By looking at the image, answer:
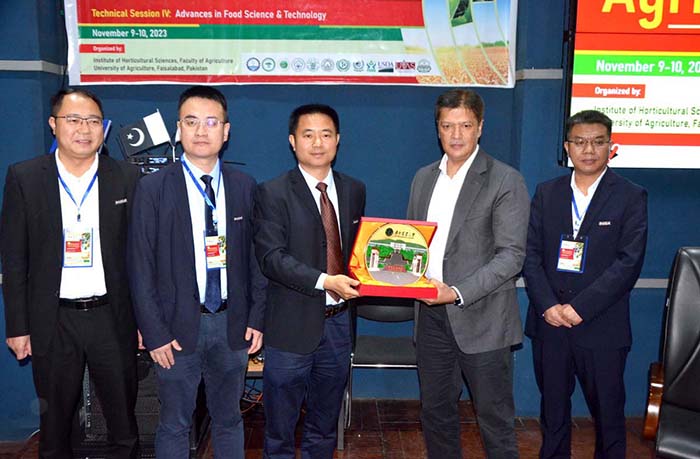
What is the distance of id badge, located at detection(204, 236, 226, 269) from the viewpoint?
2.41 meters

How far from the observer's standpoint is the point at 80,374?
2.61m

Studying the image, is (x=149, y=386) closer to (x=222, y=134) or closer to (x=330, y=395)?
(x=330, y=395)

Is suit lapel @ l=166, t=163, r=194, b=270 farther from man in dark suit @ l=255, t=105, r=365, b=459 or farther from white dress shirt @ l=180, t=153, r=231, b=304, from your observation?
man in dark suit @ l=255, t=105, r=365, b=459

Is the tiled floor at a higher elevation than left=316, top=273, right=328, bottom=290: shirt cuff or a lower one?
lower

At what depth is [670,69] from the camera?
11.3 feet

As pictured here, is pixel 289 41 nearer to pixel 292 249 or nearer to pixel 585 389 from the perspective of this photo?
pixel 292 249

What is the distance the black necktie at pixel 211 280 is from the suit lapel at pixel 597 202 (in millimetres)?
1682

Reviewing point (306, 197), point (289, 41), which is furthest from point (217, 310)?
point (289, 41)

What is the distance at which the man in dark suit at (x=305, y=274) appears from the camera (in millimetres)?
2439

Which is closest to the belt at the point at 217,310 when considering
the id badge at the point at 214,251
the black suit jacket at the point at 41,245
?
the id badge at the point at 214,251

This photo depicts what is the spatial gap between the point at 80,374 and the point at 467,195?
1.92 m

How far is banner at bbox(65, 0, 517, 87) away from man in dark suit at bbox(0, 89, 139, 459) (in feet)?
4.11

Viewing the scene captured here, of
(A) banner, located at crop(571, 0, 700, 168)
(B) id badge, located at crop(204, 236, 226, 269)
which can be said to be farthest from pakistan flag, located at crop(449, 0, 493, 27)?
(B) id badge, located at crop(204, 236, 226, 269)

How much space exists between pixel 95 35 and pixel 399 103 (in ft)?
6.59
